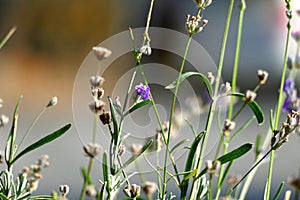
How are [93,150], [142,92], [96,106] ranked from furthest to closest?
[142,92], [96,106], [93,150]

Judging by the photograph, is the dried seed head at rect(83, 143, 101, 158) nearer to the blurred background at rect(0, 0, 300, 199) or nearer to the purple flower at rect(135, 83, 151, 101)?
the purple flower at rect(135, 83, 151, 101)

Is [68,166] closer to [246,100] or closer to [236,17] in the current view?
[236,17]

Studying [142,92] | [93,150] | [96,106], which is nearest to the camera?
[93,150]

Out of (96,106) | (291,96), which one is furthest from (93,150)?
(291,96)

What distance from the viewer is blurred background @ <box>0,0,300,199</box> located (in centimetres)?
591

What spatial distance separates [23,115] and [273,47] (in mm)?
2060

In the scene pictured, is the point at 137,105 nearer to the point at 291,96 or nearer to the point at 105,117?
the point at 105,117

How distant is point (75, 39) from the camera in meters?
6.66

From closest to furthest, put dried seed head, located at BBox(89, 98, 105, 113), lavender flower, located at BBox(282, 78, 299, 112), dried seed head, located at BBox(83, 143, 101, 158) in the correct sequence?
dried seed head, located at BBox(83, 143, 101, 158) < dried seed head, located at BBox(89, 98, 105, 113) < lavender flower, located at BBox(282, 78, 299, 112)

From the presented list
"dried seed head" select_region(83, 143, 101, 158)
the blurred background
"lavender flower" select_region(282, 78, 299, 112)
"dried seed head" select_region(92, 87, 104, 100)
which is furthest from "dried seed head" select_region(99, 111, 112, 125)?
the blurred background

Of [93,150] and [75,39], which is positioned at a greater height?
[75,39]

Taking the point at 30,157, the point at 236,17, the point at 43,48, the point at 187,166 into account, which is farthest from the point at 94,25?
the point at 187,166

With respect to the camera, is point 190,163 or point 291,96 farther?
point 291,96

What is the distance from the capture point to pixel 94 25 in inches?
262
